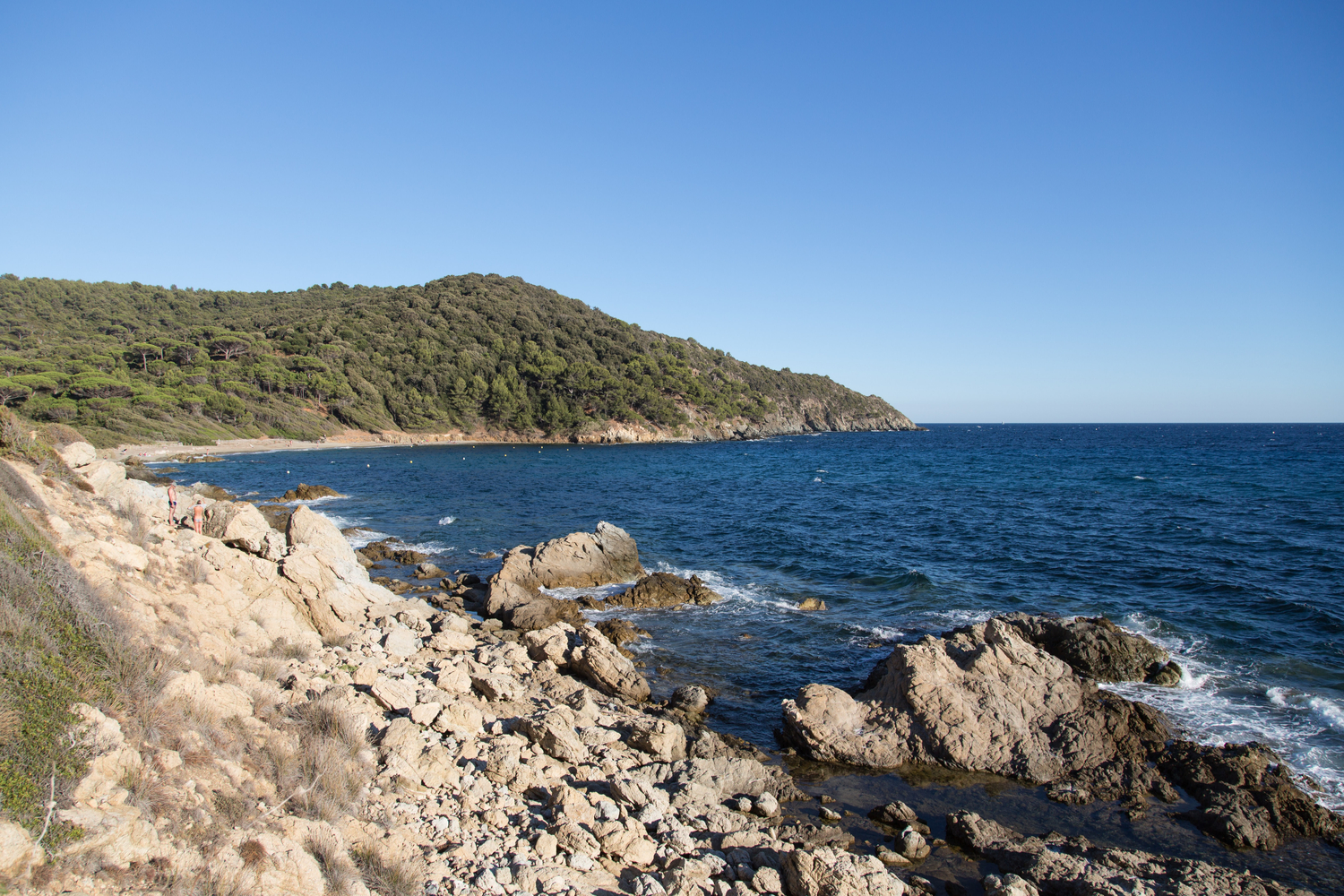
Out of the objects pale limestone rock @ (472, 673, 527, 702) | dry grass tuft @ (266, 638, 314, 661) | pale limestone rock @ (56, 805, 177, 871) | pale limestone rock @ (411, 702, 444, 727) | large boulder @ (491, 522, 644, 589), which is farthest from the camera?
large boulder @ (491, 522, 644, 589)

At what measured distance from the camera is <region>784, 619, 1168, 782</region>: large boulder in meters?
10.6

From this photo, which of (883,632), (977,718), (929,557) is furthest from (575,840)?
(929,557)

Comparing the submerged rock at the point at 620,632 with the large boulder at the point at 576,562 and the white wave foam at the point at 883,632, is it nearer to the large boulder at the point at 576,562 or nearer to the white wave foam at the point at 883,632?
the large boulder at the point at 576,562

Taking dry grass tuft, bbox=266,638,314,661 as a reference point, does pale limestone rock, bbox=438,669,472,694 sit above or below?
below

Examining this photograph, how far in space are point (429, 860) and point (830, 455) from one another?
7485cm

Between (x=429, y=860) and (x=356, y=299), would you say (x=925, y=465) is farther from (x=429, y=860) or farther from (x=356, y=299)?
(x=356, y=299)

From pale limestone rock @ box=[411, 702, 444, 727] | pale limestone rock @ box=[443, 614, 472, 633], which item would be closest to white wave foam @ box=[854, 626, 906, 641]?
pale limestone rock @ box=[443, 614, 472, 633]

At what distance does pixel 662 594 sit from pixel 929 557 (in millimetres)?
Result: 10914

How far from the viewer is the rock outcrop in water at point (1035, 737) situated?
9195mm

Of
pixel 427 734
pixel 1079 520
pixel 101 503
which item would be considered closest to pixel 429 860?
pixel 427 734

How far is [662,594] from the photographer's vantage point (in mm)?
19125

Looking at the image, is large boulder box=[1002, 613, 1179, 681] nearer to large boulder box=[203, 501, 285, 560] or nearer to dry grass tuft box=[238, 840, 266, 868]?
dry grass tuft box=[238, 840, 266, 868]

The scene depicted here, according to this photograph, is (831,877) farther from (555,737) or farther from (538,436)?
(538,436)

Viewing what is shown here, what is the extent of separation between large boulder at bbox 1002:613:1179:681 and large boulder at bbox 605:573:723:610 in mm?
8118
